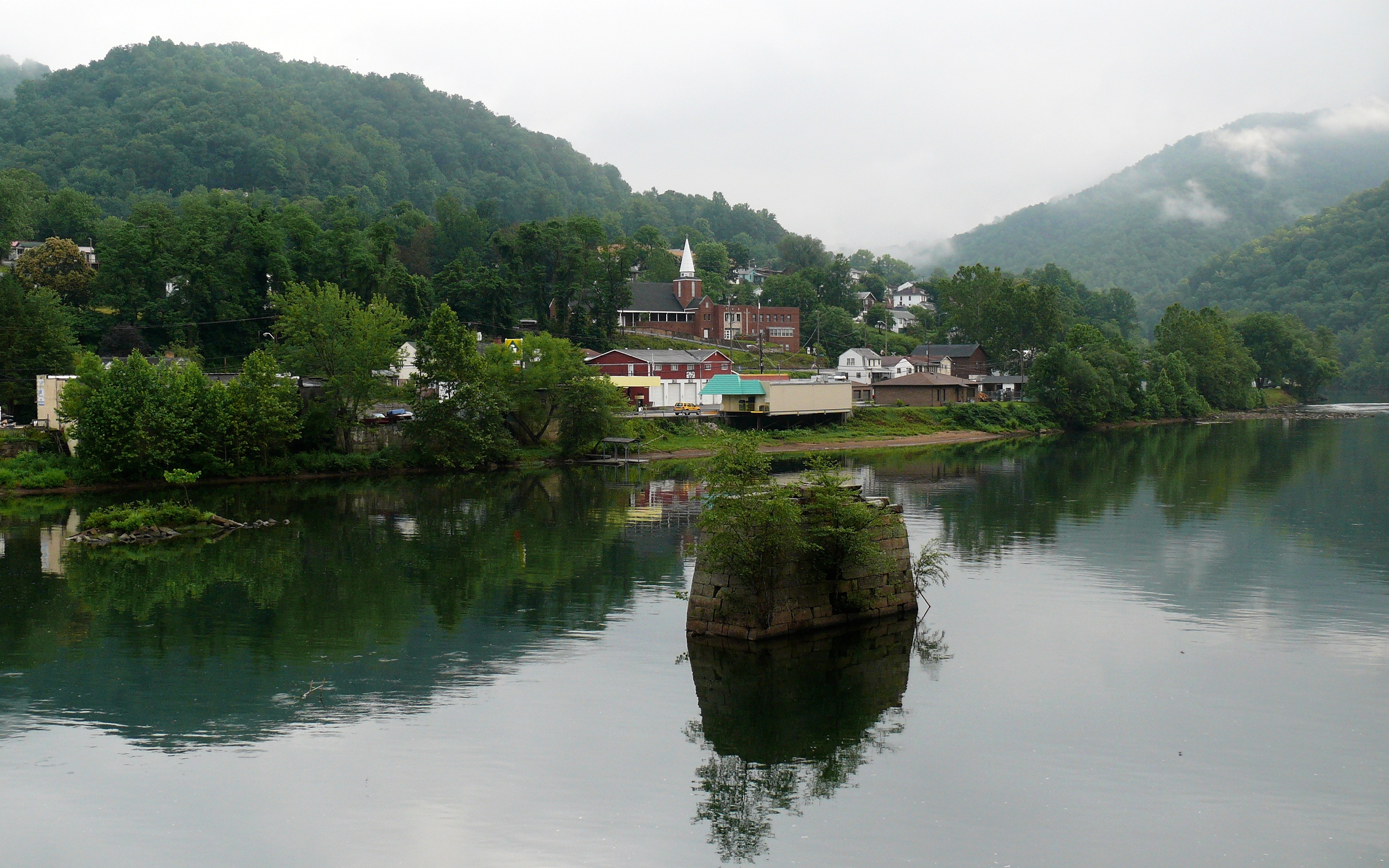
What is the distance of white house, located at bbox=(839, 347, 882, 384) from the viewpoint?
107m

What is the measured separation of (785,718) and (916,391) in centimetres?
8030

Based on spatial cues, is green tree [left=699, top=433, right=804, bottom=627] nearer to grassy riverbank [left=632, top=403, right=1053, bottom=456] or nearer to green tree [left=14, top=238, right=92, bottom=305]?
grassy riverbank [left=632, top=403, right=1053, bottom=456]

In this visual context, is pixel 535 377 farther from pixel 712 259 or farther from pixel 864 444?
pixel 712 259

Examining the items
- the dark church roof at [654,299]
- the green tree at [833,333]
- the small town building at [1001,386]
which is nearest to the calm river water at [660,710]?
the small town building at [1001,386]

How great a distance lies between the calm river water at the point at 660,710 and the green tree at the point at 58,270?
57.8m

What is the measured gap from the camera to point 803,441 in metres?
77.5

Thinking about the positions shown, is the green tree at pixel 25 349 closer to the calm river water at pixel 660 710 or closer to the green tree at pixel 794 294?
the calm river water at pixel 660 710

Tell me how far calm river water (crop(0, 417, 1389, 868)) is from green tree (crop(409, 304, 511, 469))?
23184mm

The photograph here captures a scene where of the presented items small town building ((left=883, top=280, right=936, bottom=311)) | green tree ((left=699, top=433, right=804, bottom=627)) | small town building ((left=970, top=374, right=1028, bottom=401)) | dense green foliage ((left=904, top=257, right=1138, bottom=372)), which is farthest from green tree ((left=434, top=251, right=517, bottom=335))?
small town building ((left=883, top=280, right=936, bottom=311))

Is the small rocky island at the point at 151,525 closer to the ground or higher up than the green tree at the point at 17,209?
closer to the ground

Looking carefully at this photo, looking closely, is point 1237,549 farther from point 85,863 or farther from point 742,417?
point 742,417

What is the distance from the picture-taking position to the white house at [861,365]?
107062 mm

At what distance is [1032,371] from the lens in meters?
98.2

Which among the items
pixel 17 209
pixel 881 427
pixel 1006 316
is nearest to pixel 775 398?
pixel 881 427
